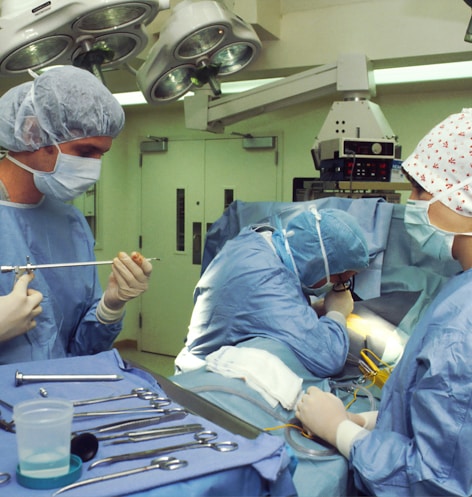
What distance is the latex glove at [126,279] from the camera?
1.51 m

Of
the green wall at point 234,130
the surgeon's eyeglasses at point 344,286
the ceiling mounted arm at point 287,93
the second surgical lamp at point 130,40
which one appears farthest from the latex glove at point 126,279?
the green wall at point 234,130

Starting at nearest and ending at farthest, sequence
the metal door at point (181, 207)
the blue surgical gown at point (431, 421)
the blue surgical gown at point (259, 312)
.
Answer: the blue surgical gown at point (431, 421)
the blue surgical gown at point (259, 312)
the metal door at point (181, 207)

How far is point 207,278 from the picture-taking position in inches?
83.3

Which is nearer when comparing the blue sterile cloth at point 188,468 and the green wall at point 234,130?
the blue sterile cloth at point 188,468

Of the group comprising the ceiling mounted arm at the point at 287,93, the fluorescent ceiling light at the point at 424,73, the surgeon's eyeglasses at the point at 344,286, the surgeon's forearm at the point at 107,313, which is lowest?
the surgeon's eyeglasses at the point at 344,286

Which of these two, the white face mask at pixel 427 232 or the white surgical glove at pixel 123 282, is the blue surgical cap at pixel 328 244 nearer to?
the white face mask at pixel 427 232

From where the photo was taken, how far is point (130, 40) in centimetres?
189

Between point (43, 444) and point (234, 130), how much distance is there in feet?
13.7

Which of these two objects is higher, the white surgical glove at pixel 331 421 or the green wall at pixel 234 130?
the green wall at pixel 234 130

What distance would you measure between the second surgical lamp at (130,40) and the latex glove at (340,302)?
1.00 metres

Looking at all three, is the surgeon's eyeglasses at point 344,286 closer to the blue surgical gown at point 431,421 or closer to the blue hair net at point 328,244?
the blue hair net at point 328,244

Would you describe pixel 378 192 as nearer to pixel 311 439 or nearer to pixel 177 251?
pixel 311 439

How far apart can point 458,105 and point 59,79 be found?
3233 millimetres

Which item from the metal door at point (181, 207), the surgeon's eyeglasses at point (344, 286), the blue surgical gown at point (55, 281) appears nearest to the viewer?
the blue surgical gown at point (55, 281)
